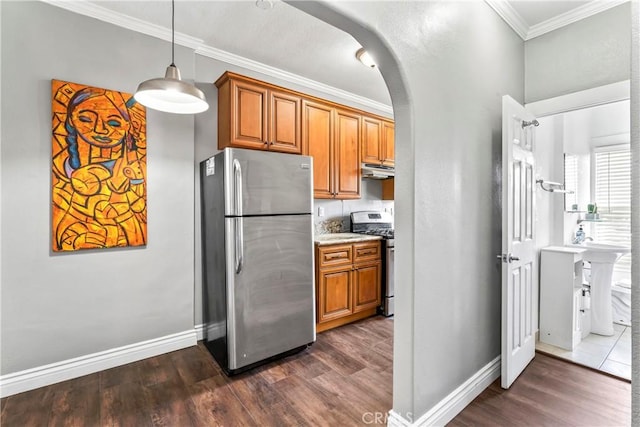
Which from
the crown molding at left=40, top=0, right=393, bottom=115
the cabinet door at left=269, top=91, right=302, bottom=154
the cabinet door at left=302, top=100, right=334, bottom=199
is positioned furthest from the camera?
the cabinet door at left=302, top=100, right=334, bottom=199

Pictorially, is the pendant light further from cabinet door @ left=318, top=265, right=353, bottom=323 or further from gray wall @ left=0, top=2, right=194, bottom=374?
cabinet door @ left=318, top=265, right=353, bottom=323

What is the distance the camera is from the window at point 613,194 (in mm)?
3605

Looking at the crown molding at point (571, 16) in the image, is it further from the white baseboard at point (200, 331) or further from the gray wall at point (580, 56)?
the white baseboard at point (200, 331)

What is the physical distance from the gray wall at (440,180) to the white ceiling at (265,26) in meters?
0.46

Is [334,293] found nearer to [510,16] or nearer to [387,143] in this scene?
[387,143]

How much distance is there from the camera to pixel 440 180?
1.76 meters

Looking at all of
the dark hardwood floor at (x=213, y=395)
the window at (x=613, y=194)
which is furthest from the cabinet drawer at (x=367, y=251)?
the window at (x=613, y=194)

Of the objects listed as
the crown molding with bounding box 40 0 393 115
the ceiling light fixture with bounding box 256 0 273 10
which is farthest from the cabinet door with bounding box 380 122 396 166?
the ceiling light fixture with bounding box 256 0 273 10

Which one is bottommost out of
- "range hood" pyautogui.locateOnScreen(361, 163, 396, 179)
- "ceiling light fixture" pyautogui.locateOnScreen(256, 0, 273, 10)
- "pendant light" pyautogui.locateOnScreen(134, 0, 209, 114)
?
"range hood" pyautogui.locateOnScreen(361, 163, 396, 179)

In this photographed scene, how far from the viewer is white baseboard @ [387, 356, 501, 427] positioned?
5.34 ft

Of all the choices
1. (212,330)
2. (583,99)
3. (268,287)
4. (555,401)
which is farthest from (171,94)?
(555,401)

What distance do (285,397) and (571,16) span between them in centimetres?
359

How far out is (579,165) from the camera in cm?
374

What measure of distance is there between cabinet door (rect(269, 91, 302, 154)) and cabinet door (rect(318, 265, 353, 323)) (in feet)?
4.39
